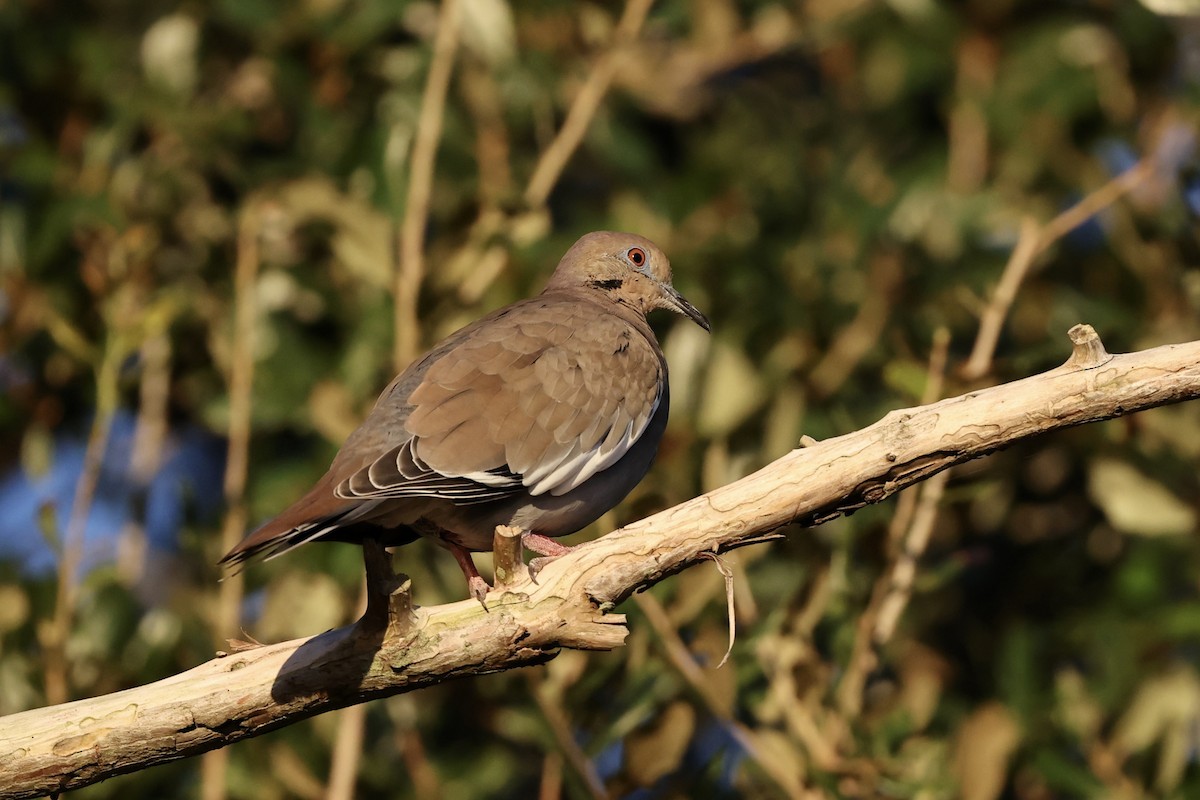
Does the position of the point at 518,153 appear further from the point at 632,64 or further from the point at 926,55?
the point at 926,55

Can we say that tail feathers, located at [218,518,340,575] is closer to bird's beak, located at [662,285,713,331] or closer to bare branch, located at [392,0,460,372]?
bare branch, located at [392,0,460,372]

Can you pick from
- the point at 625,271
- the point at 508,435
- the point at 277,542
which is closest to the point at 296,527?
the point at 277,542

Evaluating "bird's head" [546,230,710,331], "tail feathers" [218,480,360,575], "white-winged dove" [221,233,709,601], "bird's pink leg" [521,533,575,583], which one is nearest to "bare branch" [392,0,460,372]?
"white-winged dove" [221,233,709,601]

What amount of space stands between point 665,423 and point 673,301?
2.52ft

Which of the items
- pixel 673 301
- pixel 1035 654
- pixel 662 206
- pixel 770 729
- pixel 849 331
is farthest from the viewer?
pixel 662 206

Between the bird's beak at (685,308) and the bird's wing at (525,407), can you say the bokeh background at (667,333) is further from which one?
the bird's wing at (525,407)

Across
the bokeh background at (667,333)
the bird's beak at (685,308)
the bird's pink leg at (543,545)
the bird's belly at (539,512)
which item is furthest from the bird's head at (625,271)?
the bird's pink leg at (543,545)

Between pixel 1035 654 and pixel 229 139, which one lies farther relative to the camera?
pixel 229 139

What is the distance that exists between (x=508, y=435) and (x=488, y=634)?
2.95 ft

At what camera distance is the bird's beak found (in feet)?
16.2

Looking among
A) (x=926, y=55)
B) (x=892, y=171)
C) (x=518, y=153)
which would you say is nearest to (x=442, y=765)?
(x=518, y=153)

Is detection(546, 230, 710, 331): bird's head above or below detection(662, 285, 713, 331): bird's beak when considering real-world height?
above

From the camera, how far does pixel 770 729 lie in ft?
14.0

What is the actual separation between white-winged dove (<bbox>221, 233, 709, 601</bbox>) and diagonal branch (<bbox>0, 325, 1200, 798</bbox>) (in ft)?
1.30
